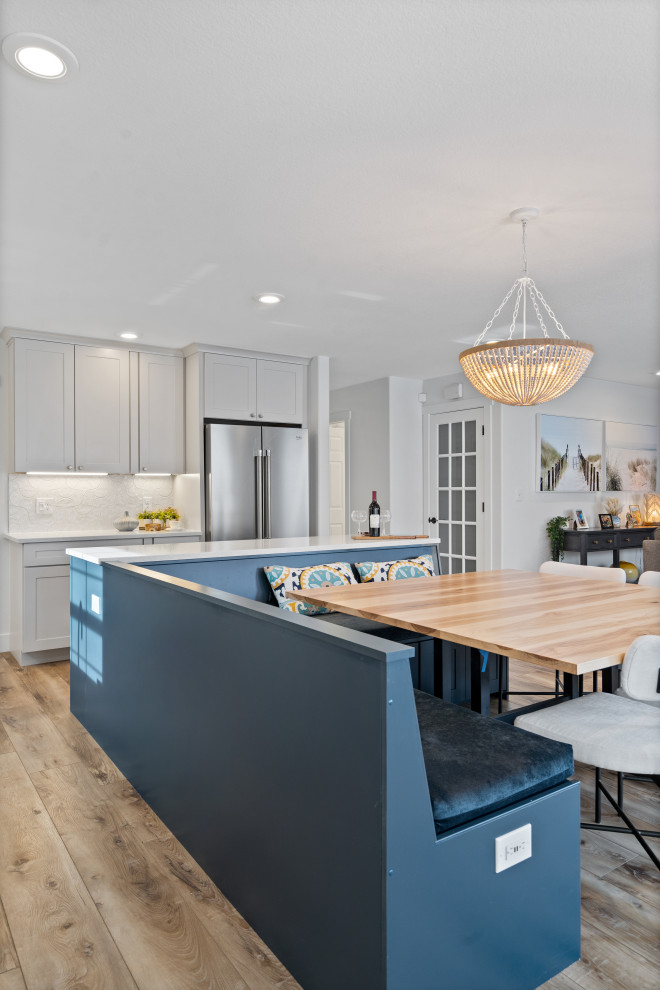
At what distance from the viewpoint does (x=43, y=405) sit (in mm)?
4773

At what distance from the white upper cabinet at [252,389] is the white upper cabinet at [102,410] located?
2.14 feet

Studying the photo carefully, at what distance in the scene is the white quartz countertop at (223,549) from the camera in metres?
3.02

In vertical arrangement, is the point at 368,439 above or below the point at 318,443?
above

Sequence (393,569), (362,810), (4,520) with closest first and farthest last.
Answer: (362,810), (393,569), (4,520)

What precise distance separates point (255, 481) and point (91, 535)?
4.34 ft

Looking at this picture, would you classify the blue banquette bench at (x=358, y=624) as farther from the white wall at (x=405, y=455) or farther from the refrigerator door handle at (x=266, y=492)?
the white wall at (x=405, y=455)

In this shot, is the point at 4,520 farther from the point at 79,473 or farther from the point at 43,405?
the point at 43,405

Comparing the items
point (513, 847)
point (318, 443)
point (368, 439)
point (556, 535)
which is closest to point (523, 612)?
point (513, 847)

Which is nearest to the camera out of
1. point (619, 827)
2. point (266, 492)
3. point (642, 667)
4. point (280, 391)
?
point (642, 667)

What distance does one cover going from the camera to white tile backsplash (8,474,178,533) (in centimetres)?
496

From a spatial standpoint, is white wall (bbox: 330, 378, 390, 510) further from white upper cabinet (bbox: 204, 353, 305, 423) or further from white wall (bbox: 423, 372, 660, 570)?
white upper cabinet (bbox: 204, 353, 305, 423)

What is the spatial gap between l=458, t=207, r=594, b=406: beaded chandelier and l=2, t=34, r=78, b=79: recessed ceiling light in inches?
70.0

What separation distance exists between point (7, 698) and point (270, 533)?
7.48 feet

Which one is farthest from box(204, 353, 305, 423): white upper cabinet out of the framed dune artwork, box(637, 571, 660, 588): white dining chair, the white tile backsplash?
box(637, 571, 660, 588): white dining chair
